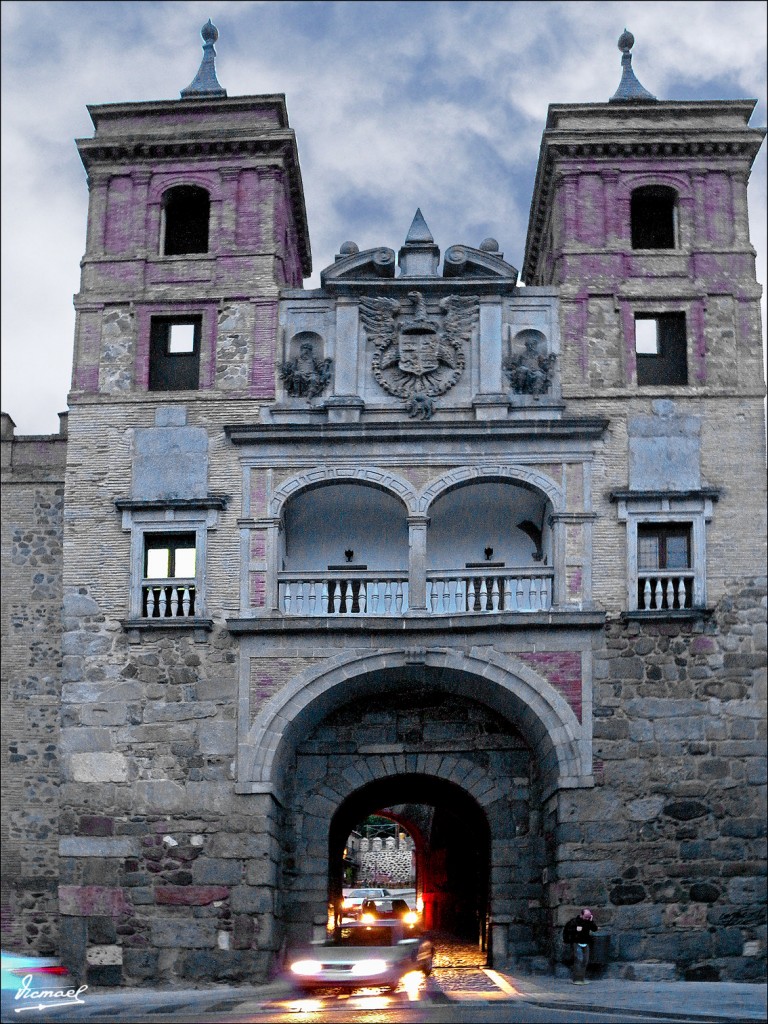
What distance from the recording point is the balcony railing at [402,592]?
25.1m

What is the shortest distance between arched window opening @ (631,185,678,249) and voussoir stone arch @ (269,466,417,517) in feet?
20.6

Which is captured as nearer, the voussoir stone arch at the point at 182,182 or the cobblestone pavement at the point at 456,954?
the voussoir stone arch at the point at 182,182

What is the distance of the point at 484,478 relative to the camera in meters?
25.6

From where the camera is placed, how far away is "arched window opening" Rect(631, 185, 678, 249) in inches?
1106

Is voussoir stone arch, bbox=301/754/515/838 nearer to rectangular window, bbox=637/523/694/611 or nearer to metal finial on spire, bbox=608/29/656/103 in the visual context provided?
rectangular window, bbox=637/523/694/611

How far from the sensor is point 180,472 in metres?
25.8

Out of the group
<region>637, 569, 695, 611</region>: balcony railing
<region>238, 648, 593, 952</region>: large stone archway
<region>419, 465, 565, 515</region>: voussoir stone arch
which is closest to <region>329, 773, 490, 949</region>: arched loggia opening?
<region>238, 648, 593, 952</region>: large stone archway

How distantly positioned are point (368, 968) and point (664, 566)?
790 centimetres

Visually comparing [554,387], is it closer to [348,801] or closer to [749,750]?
[749,750]

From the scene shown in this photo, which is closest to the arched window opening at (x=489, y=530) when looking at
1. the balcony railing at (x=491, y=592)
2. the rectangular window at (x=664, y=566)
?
the balcony railing at (x=491, y=592)

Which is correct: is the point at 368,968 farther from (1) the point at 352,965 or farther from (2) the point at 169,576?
(2) the point at 169,576

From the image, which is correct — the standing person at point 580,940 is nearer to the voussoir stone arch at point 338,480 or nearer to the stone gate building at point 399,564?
the stone gate building at point 399,564

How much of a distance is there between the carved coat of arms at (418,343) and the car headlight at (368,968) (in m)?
8.69

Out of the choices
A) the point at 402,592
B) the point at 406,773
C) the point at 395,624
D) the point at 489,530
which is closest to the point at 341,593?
the point at 402,592
